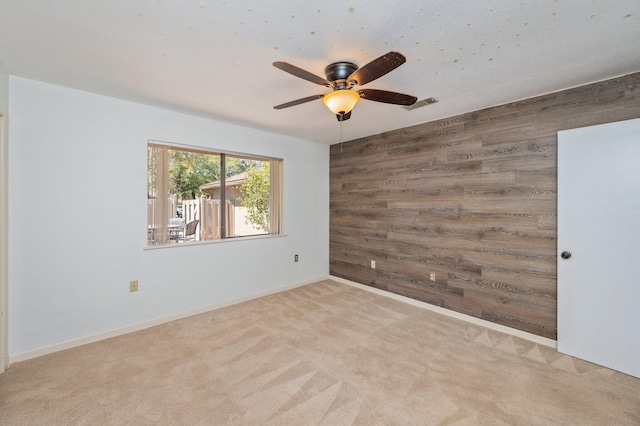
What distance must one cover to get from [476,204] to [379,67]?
2296 millimetres

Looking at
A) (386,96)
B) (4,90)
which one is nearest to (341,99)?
(386,96)

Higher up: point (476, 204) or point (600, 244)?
point (476, 204)

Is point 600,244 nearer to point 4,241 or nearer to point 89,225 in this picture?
point 89,225

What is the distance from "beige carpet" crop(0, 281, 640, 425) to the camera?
69.5 inches

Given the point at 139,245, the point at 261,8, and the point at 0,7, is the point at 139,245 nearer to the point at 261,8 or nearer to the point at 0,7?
the point at 0,7

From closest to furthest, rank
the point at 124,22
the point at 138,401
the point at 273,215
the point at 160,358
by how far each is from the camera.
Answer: the point at 124,22 < the point at 138,401 < the point at 160,358 < the point at 273,215

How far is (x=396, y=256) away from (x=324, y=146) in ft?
7.69

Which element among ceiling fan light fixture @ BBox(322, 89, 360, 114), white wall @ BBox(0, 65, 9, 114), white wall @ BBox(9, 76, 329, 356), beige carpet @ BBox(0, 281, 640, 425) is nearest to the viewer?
beige carpet @ BBox(0, 281, 640, 425)

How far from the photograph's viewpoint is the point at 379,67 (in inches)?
63.9

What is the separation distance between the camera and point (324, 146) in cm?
489

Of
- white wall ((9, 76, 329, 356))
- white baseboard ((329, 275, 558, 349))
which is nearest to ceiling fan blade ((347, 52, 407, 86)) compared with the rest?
white wall ((9, 76, 329, 356))

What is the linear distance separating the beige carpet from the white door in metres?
0.25

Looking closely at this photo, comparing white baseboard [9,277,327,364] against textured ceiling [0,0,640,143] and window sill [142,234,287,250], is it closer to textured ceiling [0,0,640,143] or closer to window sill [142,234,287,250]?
window sill [142,234,287,250]

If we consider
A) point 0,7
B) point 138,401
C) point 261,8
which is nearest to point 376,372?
point 138,401
